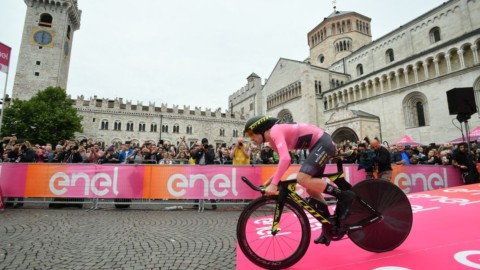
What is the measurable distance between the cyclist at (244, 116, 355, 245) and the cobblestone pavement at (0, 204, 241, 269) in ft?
4.71

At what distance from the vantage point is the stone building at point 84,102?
42.7m

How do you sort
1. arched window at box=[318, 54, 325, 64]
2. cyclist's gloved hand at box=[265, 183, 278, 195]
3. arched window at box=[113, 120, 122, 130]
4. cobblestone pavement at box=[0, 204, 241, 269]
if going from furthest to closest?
arched window at box=[113, 120, 122, 130] → arched window at box=[318, 54, 325, 64] → cobblestone pavement at box=[0, 204, 241, 269] → cyclist's gloved hand at box=[265, 183, 278, 195]

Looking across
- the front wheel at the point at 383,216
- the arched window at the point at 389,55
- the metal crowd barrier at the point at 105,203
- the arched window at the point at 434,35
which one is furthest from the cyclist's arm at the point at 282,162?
the arched window at the point at 389,55

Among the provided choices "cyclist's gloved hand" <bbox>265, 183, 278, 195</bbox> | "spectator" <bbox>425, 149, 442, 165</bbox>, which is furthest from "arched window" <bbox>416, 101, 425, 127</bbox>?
"cyclist's gloved hand" <bbox>265, 183, 278, 195</bbox>

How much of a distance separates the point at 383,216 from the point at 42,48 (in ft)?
187

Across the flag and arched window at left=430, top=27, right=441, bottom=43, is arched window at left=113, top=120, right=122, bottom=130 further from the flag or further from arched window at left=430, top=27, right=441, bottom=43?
arched window at left=430, top=27, right=441, bottom=43

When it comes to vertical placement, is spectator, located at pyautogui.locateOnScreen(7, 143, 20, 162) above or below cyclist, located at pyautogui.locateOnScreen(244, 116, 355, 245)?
above

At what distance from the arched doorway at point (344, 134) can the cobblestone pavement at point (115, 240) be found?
25935 millimetres

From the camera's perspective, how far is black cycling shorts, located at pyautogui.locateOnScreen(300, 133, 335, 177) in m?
2.93

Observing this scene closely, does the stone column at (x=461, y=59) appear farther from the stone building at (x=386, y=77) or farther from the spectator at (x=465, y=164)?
the spectator at (x=465, y=164)

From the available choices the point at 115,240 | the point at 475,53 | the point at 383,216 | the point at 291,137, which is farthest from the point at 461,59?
the point at 115,240

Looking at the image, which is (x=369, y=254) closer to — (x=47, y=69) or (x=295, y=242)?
(x=295, y=242)

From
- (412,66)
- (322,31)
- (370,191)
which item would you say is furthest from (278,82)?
(370,191)

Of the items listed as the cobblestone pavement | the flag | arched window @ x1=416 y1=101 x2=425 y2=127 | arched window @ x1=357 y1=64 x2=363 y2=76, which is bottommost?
the cobblestone pavement
